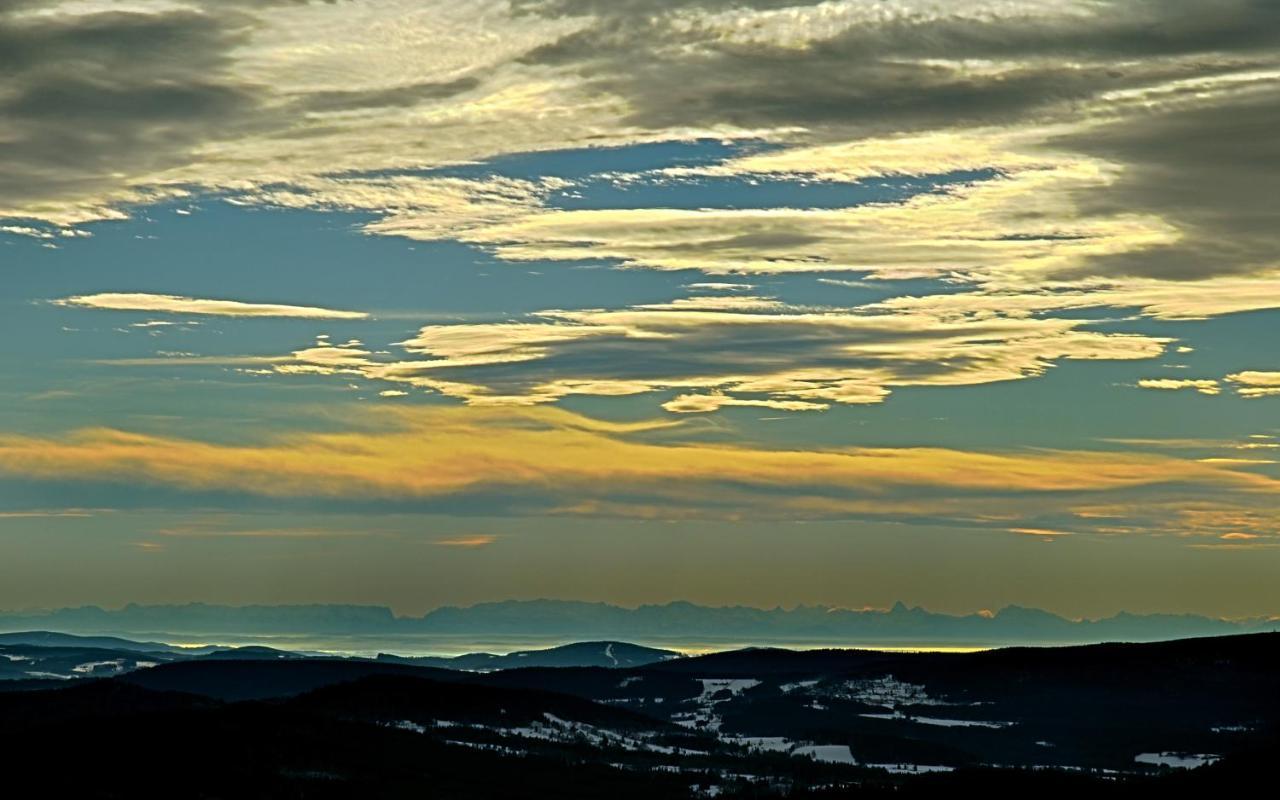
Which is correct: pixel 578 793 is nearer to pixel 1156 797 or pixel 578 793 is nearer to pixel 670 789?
pixel 670 789

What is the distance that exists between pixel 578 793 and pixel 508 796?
9102 mm

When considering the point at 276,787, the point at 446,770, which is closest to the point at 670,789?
the point at 446,770

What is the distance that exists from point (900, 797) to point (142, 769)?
7467cm

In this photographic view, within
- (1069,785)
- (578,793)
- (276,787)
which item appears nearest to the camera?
(1069,785)

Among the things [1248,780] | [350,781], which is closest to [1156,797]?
[1248,780]

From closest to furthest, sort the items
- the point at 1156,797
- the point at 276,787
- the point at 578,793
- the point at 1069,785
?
1. the point at 1156,797
2. the point at 1069,785
3. the point at 276,787
4. the point at 578,793

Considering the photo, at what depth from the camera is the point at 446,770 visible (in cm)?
19862

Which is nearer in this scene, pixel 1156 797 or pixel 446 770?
pixel 1156 797

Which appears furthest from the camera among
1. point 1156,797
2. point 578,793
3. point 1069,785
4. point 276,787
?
point 578,793

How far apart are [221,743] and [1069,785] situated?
297 feet

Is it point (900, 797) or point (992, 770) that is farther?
Answer: point (992, 770)

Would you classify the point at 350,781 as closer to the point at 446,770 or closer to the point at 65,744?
the point at 446,770

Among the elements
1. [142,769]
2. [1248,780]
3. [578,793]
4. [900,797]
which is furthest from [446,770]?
[1248,780]

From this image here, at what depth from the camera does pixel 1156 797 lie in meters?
149
